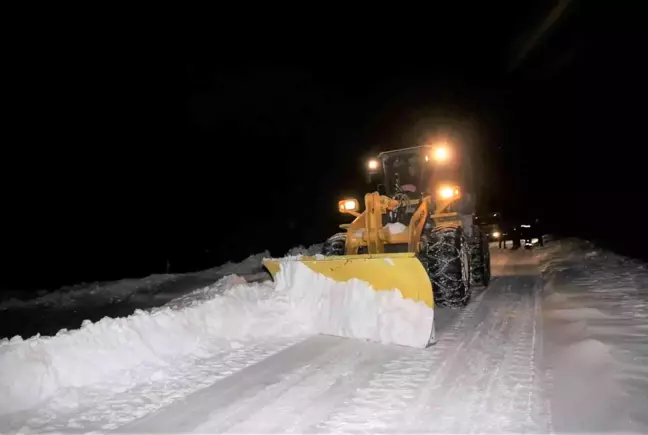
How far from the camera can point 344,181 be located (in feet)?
Answer: 144

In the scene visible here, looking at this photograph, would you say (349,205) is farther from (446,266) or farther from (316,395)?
(316,395)

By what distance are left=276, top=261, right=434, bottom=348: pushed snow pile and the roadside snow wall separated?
0.04 feet

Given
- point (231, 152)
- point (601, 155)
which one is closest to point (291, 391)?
point (231, 152)

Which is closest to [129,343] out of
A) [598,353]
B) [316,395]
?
[316,395]

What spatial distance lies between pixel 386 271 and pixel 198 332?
2600 mm

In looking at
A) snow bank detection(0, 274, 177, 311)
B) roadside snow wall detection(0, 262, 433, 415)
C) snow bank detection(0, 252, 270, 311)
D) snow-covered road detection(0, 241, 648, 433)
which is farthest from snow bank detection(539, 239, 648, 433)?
snow bank detection(0, 274, 177, 311)

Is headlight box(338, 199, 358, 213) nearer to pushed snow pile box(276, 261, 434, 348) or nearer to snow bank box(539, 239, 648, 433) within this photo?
pushed snow pile box(276, 261, 434, 348)

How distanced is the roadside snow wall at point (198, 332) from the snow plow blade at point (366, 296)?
14 mm

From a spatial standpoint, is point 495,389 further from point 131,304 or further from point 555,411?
point 131,304

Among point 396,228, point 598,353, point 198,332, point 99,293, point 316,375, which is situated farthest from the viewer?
point 99,293

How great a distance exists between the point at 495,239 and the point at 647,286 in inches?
724

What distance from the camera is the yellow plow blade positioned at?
6.51 metres

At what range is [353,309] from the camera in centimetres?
694

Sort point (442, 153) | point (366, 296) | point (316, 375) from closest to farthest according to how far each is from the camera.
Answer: point (316, 375) → point (366, 296) → point (442, 153)
